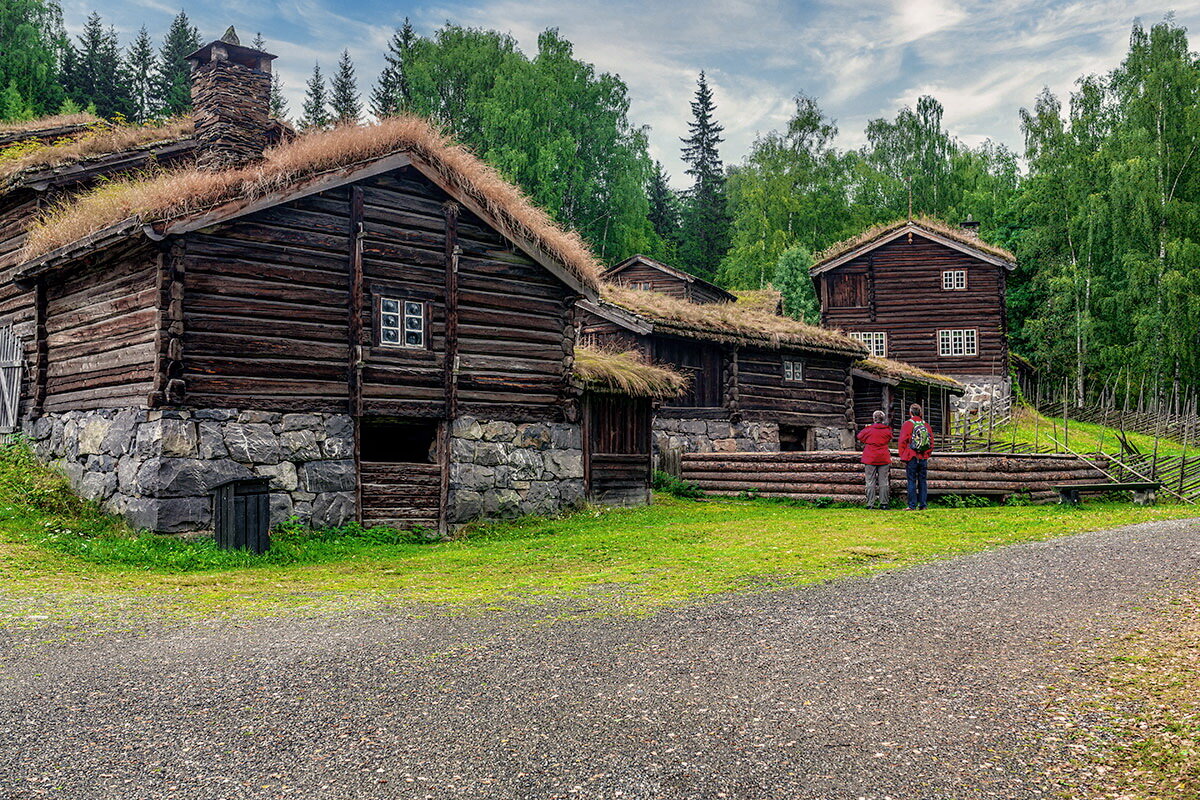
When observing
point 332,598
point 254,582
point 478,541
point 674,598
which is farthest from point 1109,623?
point 478,541

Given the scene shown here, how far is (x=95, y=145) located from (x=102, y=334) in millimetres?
6345

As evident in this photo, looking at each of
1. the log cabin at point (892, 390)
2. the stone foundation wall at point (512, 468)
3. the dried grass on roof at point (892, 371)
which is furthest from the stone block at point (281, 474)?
the dried grass on roof at point (892, 371)

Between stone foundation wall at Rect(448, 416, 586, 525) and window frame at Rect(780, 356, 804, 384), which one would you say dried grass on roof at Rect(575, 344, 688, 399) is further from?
window frame at Rect(780, 356, 804, 384)

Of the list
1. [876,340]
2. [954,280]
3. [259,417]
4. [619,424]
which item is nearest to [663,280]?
[876,340]

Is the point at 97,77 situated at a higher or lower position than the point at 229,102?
higher

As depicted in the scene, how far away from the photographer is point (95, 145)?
1838cm

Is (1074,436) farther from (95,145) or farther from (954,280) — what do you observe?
(95,145)

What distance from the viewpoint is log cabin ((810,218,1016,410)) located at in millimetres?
38281

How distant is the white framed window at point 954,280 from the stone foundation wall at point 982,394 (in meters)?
3.73

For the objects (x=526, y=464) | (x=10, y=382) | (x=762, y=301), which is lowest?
(x=526, y=464)

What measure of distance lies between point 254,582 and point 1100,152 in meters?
39.1

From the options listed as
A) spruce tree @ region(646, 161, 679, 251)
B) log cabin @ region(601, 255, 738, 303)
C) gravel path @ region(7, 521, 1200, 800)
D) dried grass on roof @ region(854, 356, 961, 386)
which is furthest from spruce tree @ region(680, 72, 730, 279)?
gravel path @ region(7, 521, 1200, 800)

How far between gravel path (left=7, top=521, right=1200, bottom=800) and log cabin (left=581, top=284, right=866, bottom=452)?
1577cm

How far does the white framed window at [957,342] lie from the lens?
38750 millimetres
